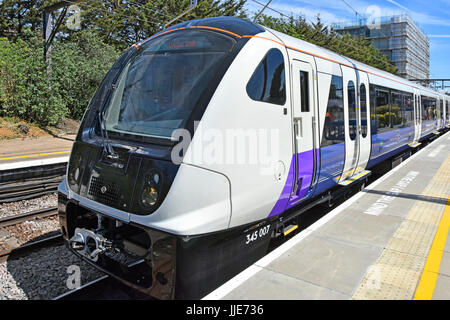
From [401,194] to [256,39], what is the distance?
455cm

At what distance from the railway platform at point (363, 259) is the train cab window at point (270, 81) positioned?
5.68 feet

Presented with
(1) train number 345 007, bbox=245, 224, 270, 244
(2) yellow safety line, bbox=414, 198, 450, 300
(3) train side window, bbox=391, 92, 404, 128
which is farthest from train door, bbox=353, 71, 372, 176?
(1) train number 345 007, bbox=245, 224, 270, 244

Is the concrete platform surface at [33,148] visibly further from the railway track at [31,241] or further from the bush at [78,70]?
the railway track at [31,241]

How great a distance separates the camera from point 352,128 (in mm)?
6410

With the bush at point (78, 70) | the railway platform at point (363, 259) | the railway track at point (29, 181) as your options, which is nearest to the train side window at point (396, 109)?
the railway platform at point (363, 259)

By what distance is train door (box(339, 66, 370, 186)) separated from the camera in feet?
20.2

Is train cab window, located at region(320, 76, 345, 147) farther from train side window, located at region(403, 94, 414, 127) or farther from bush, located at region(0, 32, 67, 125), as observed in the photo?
bush, located at region(0, 32, 67, 125)

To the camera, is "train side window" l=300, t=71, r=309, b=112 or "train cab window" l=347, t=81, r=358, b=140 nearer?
"train side window" l=300, t=71, r=309, b=112

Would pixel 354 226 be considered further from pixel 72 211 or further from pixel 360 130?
pixel 72 211

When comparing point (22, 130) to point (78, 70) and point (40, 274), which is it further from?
point (40, 274)

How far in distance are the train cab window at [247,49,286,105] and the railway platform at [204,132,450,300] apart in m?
1.73

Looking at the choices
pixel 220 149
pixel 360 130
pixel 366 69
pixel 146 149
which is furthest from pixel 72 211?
pixel 366 69

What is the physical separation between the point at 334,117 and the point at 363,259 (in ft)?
8.13

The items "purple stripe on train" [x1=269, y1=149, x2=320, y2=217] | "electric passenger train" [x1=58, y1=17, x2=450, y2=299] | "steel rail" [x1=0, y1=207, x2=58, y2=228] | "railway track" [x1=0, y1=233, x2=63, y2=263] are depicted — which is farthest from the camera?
"steel rail" [x1=0, y1=207, x2=58, y2=228]
